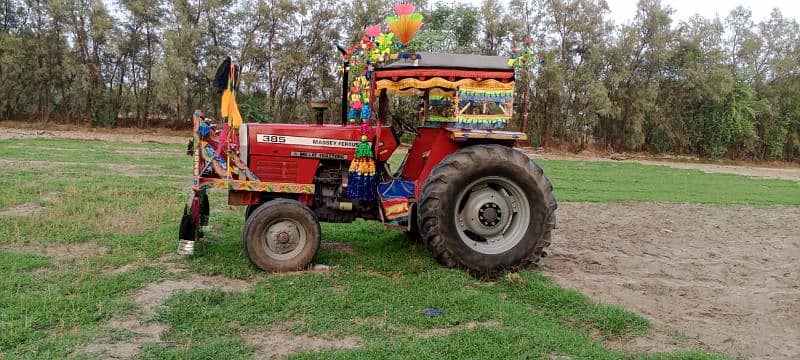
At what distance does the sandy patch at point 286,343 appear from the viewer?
12.5 feet

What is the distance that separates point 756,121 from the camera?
3275 cm

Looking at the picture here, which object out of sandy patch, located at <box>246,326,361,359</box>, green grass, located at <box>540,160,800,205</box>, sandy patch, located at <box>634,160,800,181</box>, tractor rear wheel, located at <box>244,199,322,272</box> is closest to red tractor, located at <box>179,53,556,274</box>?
tractor rear wheel, located at <box>244,199,322,272</box>

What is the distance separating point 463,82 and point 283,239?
8.18 ft

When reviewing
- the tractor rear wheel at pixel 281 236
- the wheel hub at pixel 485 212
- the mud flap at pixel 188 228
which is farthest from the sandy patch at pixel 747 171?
the mud flap at pixel 188 228

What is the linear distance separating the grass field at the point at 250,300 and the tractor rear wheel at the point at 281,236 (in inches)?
8.0

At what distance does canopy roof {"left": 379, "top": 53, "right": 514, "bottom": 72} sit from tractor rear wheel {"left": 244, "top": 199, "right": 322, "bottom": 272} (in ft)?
5.98

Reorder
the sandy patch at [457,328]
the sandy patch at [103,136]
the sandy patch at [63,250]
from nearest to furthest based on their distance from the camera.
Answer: the sandy patch at [457,328]
the sandy patch at [63,250]
the sandy patch at [103,136]

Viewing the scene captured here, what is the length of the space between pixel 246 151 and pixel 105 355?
264 centimetres

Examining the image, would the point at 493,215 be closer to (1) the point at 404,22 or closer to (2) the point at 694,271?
(1) the point at 404,22

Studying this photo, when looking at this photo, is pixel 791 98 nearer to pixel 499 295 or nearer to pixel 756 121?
pixel 756 121

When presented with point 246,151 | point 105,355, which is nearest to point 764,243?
point 246,151

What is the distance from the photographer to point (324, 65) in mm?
29547

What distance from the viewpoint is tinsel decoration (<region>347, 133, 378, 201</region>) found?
5824 mm

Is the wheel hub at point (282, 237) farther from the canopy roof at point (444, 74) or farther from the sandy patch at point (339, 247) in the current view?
the canopy roof at point (444, 74)
